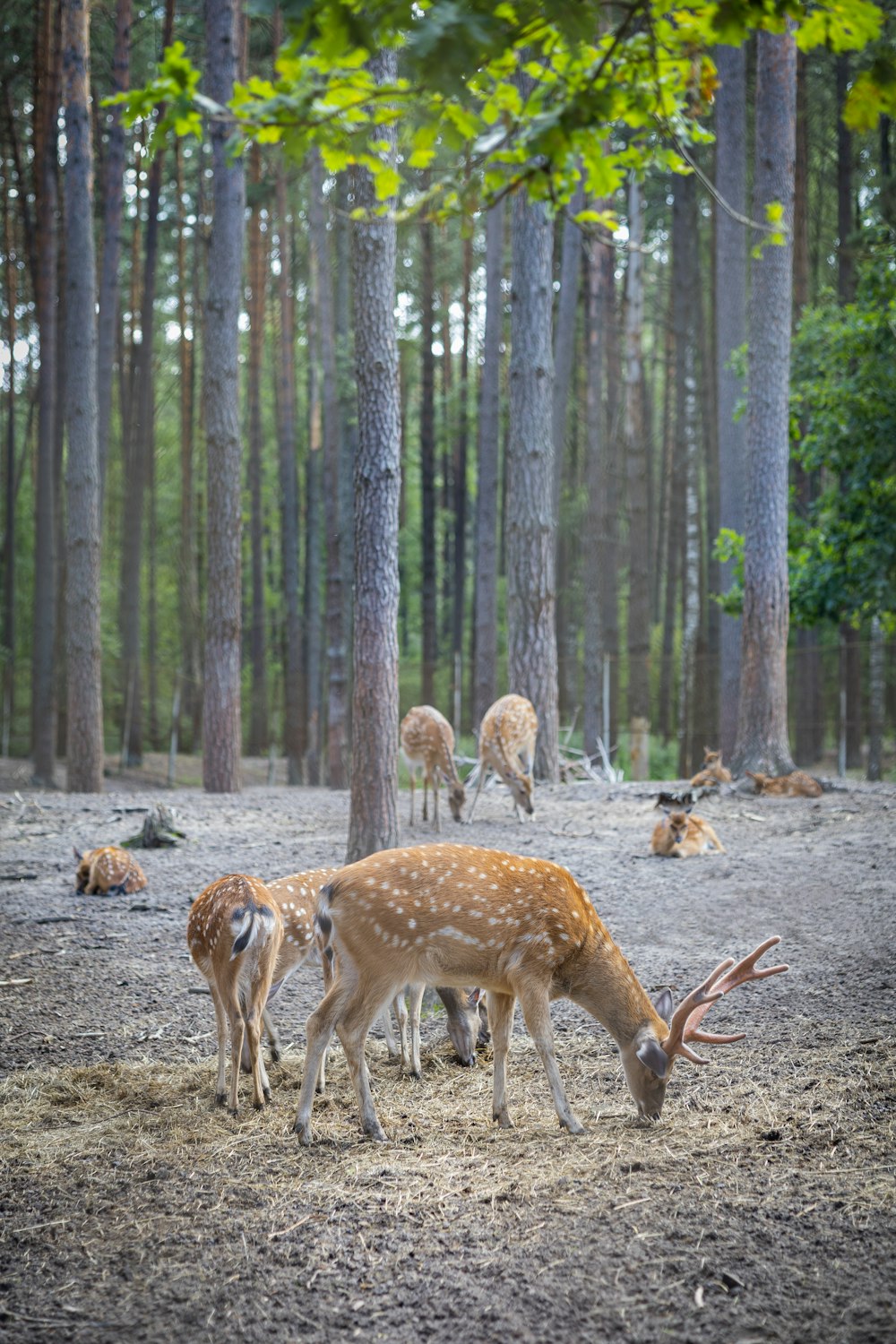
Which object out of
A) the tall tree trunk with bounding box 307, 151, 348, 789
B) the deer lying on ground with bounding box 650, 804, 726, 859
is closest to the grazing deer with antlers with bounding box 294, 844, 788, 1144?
the deer lying on ground with bounding box 650, 804, 726, 859

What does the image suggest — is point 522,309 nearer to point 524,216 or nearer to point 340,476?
point 524,216

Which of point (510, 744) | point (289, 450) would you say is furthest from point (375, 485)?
point (289, 450)

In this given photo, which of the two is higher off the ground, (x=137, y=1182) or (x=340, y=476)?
(x=340, y=476)

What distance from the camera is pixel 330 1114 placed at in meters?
4.48

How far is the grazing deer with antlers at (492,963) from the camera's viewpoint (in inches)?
172

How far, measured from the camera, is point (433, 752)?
36.3 ft

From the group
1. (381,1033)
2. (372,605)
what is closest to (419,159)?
(381,1033)

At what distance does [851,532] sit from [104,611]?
24.1 metres

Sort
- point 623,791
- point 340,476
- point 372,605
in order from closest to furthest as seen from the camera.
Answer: point 372,605 < point 623,791 < point 340,476

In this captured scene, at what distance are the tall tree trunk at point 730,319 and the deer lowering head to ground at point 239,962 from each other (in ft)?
38.3

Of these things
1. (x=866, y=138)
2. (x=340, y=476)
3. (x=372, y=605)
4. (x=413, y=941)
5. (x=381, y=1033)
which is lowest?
(x=381, y=1033)

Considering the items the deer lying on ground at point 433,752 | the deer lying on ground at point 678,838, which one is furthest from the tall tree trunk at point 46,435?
the deer lying on ground at point 678,838

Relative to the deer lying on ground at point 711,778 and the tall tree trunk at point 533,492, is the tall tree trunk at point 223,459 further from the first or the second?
the deer lying on ground at point 711,778

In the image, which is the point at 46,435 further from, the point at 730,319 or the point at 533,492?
the point at 730,319
